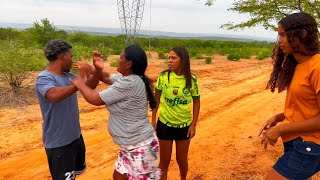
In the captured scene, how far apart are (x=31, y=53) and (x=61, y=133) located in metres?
9.08

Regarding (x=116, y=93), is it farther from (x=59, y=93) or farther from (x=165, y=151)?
(x=165, y=151)

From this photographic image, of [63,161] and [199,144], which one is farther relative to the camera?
[199,144]

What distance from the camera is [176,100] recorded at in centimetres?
371

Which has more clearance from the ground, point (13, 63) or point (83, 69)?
point (83, 69)

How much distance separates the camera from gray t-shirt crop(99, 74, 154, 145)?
8.57 feet

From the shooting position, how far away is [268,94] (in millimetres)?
11648

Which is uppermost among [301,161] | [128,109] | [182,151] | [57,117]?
[128,109]

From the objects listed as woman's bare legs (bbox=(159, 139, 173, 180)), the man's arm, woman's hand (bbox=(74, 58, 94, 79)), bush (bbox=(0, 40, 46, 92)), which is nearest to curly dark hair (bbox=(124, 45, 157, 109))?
woman's hand (bbox=(74, 58, 94, 79))

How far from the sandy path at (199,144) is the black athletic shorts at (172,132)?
109 centimetres

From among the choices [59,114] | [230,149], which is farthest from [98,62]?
[230,149]

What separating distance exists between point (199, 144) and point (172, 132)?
2508 millimetres

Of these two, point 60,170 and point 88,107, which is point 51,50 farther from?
point 88,107

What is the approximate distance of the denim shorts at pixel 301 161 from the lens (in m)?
2.32

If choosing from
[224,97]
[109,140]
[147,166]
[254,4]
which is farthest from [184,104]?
[224,97]
